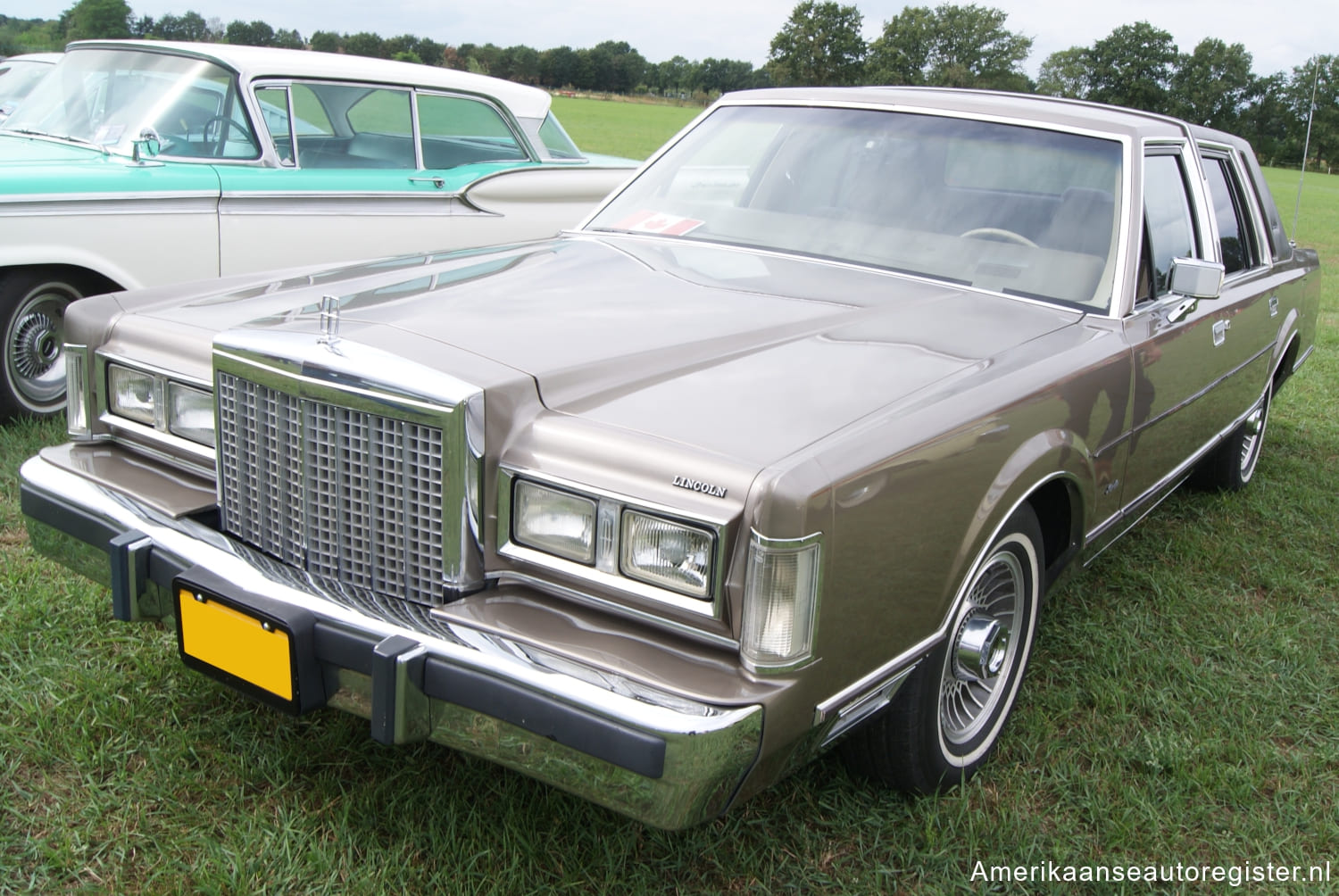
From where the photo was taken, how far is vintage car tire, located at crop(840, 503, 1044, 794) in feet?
7.28

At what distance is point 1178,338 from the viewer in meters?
3.16

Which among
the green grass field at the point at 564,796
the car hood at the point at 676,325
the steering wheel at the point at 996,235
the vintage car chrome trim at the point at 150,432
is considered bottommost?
the green grass field at the point at 564,796

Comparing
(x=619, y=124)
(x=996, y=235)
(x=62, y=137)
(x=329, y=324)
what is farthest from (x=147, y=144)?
(x=619, y=124)

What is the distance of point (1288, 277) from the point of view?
14.7ft

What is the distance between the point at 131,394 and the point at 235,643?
868mm

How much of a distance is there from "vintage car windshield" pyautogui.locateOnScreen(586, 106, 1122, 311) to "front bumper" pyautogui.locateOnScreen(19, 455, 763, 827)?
65.1 inches

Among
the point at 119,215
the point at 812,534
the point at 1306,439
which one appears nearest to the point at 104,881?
the point at 812,534

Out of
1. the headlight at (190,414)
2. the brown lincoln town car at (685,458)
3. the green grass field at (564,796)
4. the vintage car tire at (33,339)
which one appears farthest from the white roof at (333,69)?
the headlight at (190,414)

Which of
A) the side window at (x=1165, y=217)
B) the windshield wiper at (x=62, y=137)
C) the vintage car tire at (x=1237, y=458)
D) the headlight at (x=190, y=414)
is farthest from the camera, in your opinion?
the windshield wiper at (x=62, y=137)

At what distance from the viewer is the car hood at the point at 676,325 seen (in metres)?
2.01

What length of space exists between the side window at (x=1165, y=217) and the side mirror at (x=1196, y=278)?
0.14 m

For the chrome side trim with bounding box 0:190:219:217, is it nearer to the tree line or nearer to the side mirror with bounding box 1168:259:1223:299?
the side mirror with bounding box 1168:259:1223:299

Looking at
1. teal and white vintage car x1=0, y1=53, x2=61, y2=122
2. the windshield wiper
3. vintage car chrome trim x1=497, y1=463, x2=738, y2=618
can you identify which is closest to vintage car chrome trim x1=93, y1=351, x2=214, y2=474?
vintage car chrome trim x1=497, y1=463, x2=738, y2=618

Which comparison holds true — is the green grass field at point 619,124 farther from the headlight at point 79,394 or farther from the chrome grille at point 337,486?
the chrome grille at point 337,486
